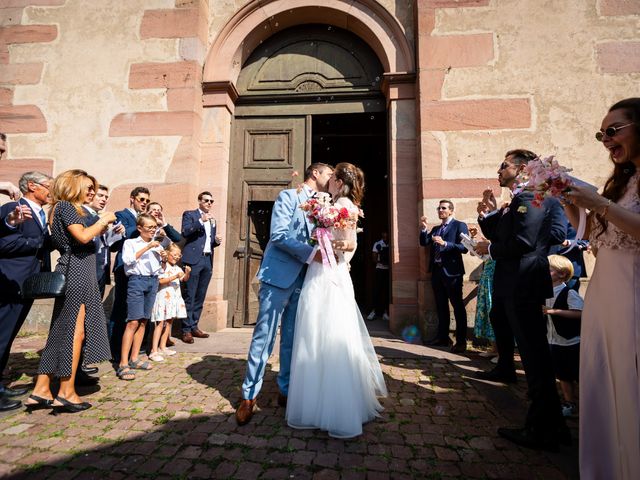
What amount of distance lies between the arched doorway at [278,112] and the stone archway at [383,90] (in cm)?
23

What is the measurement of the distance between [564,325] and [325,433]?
2350 mm

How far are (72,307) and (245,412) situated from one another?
1.84 m

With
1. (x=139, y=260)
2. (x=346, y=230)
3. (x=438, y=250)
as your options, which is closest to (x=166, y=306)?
(x=139, y=260)

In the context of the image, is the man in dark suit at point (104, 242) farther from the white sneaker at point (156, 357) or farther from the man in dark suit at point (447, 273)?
the man in dark suit at point (447, 273)

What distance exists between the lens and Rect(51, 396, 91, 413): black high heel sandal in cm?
287

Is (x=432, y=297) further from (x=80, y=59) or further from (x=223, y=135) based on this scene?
(x=80, y=59)

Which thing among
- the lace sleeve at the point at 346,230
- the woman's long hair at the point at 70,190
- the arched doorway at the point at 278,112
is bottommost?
the lace sleeve at the point at 346,230

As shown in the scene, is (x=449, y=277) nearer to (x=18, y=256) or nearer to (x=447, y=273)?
(x=447, y=273)

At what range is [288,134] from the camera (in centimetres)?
689

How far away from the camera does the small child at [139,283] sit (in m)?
3.93

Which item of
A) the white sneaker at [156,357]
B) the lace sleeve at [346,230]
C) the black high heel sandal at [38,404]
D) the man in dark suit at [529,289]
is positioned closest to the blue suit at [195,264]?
the white sneaker at [156,357]

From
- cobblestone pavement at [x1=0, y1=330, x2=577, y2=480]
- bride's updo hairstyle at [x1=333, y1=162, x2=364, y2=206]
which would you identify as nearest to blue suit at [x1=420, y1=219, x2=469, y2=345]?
cobblestone pavement at [x1=0, y1=330, x2=577, y2=480]

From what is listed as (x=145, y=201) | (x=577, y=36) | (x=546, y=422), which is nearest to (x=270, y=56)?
(x=145, y=201)

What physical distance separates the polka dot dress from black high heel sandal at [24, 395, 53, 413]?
→ 0.70 ft
